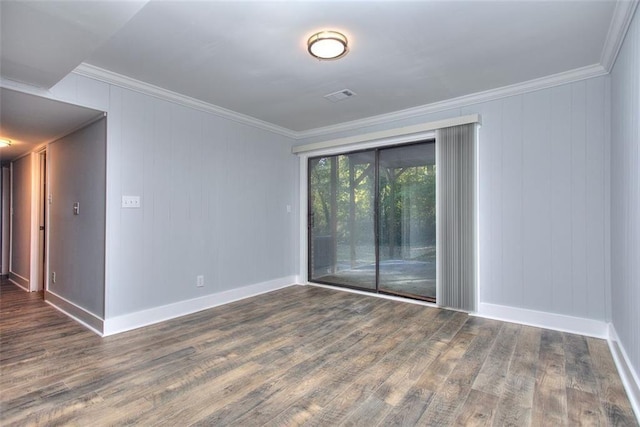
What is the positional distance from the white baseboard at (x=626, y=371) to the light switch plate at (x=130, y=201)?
4.15 m

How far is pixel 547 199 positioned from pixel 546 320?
122cm

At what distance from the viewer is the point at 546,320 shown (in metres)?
3.16

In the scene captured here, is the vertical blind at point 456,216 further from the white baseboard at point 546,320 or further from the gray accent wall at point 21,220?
the gray accent wall at point 21,220

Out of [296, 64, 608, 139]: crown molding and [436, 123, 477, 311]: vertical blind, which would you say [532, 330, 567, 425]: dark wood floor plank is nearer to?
[436, 123, 477, 311]: vertical blind

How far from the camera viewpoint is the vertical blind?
357 cm

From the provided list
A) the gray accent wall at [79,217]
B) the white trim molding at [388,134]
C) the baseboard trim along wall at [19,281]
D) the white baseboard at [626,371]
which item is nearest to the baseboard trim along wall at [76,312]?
the gray accent wall at [79,217]

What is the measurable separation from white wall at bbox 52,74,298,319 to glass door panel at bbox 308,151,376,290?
1.98 feet

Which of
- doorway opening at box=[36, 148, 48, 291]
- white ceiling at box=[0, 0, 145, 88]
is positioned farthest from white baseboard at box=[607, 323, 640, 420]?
doorway opening at box=[36, 148, 48, 291]

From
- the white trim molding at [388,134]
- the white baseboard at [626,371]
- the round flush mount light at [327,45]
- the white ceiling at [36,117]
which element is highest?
the round flush mount light at [327,45]

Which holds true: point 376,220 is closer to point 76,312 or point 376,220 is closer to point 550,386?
point 550,386

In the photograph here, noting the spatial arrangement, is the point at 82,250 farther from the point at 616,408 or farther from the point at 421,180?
the point at 616,408

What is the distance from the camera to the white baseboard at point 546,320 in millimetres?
2917

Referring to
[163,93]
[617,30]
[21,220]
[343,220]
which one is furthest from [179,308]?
[617,30]

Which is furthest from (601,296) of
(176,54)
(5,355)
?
(5,355)
